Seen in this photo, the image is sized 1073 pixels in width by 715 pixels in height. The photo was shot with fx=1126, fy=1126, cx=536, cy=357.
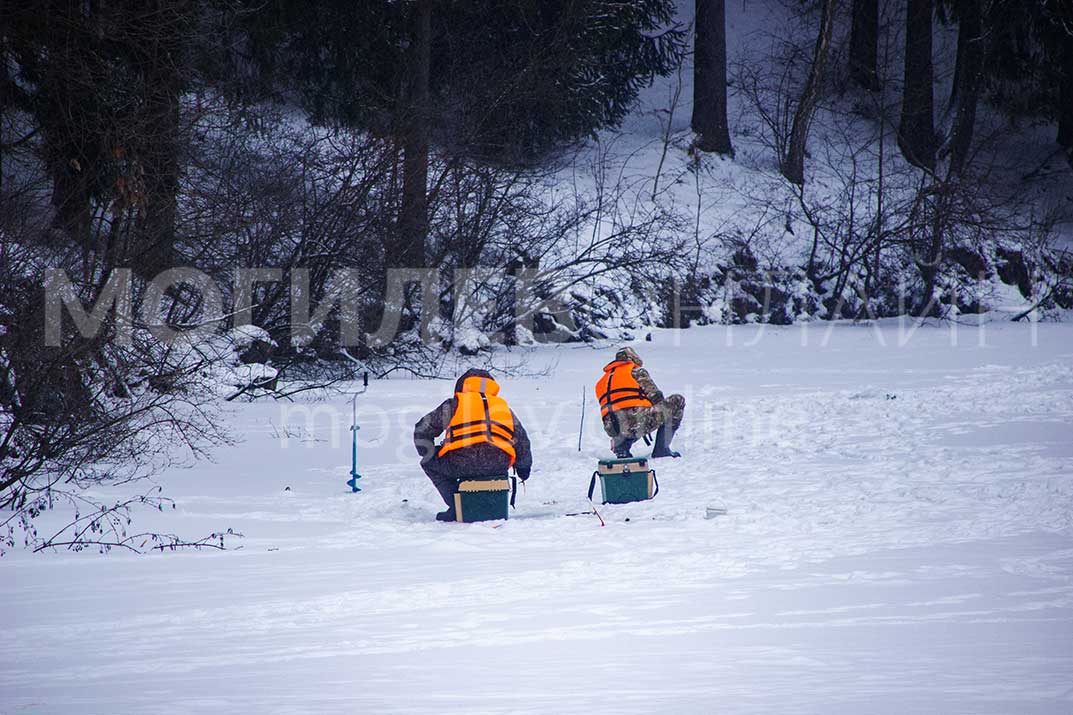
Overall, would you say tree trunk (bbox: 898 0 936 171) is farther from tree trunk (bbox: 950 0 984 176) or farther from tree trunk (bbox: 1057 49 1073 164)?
tree trunk (bbox: 1057 49 1073 164)

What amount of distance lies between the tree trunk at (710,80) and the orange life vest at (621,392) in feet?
68.8

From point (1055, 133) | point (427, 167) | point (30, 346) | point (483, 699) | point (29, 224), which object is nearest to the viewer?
point (483, 699)

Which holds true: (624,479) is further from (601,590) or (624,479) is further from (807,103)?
(807,103)

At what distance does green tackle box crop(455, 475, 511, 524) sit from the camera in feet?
28.5

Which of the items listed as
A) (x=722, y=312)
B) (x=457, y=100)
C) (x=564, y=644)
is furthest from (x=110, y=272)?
(x=722, y=312)

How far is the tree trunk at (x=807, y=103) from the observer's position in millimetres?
29719

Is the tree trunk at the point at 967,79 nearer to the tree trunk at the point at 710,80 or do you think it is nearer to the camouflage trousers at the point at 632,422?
the tree trunk at the point at 710,80

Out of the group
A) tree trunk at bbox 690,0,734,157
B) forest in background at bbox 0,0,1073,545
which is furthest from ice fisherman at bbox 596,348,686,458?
tree trunk at bbox 690,0,734,157

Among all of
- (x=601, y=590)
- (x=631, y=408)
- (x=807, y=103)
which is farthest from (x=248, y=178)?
(x=807, y=103)

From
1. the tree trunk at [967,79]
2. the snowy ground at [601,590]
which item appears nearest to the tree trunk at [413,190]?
the snowy ground at [601,590]

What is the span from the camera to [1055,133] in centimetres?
3653

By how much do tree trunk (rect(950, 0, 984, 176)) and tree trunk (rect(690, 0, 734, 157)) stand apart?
6.11 m

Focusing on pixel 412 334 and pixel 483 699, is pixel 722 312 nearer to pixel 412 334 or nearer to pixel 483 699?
pixel 412 334

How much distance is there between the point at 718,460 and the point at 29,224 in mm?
6883
